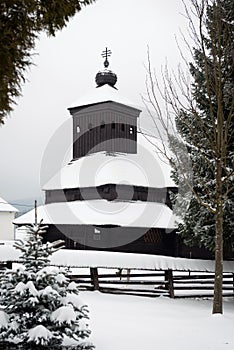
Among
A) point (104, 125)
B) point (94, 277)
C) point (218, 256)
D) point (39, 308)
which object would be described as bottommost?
point (94, 277)

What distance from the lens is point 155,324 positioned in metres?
9.52

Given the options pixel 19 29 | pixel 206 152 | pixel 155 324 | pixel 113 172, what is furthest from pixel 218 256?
pixel 113 172

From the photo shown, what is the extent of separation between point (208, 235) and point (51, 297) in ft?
27.7

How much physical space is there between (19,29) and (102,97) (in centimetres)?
2950

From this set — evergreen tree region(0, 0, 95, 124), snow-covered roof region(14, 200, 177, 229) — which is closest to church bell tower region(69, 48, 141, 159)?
snow-covered roof region(14, 200, 177, 229)

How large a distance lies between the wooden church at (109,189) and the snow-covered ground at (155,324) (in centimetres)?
1297

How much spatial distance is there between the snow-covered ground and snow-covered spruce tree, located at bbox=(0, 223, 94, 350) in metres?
0.86

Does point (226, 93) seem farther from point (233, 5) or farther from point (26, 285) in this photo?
point (26, 285)

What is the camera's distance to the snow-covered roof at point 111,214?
2600 centimetres

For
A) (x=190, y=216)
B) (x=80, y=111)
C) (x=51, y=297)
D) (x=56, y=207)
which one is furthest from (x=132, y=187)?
(x=51, y=297)

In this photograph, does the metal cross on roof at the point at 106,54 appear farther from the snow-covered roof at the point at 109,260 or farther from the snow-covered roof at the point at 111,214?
the snow-covered roof at the point at 109,260

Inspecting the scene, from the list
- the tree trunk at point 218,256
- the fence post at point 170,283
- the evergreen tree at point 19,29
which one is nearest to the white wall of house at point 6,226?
the fence post at point 170,283

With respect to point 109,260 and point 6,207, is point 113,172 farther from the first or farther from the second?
point 6,207

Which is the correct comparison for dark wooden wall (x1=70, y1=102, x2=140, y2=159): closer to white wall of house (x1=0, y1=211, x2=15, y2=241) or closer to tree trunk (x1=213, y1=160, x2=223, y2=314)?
white wall of house (x1=0, y1=211, x2=15, y2=241)
